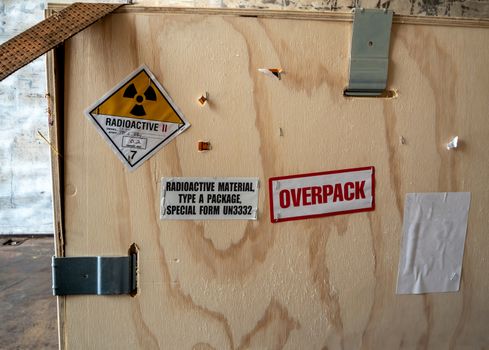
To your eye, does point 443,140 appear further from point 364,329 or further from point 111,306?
point 111,306

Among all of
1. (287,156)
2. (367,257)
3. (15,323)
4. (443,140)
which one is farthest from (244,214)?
(15,323)

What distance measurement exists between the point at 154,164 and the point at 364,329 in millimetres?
468

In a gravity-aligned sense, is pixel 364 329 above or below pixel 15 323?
above

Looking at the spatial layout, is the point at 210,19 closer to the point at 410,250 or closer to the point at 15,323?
the point at 410,250

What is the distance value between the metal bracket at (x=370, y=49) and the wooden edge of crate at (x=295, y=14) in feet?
0.06

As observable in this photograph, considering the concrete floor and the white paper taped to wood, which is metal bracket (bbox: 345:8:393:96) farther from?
the concrete floor

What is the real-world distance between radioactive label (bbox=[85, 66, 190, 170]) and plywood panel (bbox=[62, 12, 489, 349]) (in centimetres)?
1

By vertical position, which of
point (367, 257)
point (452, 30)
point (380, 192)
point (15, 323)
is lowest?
point (15, 323)

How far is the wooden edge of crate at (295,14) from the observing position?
546mm

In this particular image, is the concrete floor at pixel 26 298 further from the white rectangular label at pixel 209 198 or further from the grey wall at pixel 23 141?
the white rectangular label at pixel 209 198

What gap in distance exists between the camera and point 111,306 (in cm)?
60

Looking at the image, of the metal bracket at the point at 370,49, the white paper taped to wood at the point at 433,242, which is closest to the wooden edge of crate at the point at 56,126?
the metal bracket at the point at 370,49

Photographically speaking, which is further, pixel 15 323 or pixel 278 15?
pixel 15 323

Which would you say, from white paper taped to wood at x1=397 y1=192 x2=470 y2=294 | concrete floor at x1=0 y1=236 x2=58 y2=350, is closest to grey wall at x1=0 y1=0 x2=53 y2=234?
concrete floor at x1=0 y1=236 x2=58 y2=350
